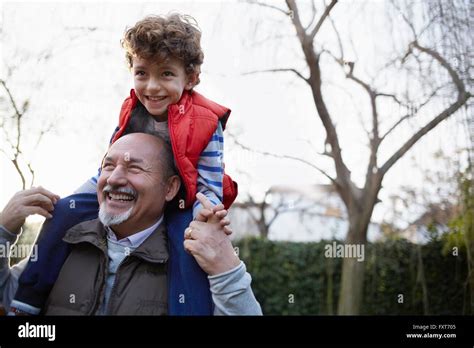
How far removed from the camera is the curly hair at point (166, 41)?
2.38 metres

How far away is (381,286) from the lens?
3.68 meters

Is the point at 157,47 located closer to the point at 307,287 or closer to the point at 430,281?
the point at 430,281

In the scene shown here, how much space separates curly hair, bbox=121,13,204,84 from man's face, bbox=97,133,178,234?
31 cm

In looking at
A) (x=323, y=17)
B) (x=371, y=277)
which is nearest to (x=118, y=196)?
(x=323, y=17)

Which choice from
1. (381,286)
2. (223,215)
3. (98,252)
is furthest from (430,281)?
(98,252)

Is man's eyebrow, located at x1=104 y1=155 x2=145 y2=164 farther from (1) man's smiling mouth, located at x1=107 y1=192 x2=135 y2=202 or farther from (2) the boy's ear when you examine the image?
(2) the boy's ear

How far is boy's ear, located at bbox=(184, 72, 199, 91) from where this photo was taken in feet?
8.11

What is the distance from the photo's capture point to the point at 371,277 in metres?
3.68

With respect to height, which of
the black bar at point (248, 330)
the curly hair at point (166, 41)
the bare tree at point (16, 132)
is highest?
the curly hair at point (166, 41)

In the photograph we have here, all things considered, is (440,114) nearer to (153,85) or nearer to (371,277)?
(371,277)

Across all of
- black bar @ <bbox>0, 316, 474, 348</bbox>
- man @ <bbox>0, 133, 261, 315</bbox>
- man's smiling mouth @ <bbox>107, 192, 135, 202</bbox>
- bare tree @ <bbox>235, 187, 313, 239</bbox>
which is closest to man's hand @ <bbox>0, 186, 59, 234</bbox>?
man @ <bbox>0, 133, 261, 315</bbox>

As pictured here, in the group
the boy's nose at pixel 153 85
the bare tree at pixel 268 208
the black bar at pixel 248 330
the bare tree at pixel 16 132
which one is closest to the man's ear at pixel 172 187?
the boy's nose at pixel 153 85

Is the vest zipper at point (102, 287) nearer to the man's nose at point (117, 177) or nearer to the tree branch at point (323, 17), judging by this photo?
the man's nose at point (117, 177)

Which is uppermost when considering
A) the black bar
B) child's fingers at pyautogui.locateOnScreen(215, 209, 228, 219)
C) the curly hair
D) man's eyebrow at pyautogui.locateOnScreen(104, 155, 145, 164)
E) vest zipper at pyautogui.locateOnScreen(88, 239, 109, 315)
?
the curly hair
